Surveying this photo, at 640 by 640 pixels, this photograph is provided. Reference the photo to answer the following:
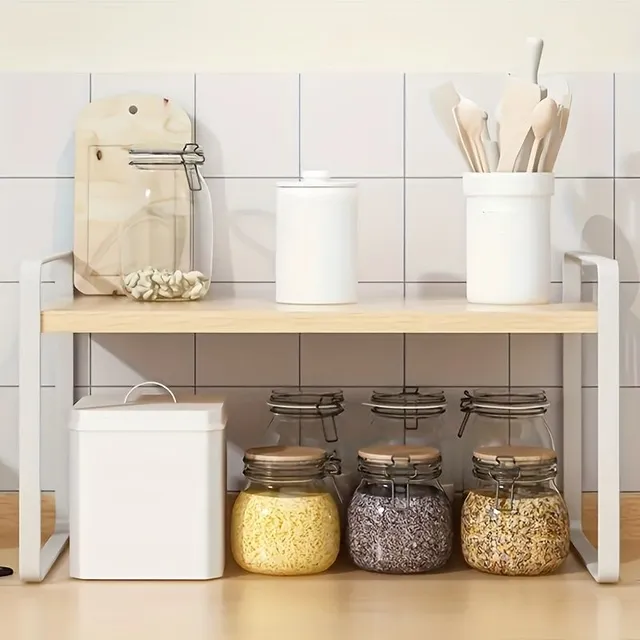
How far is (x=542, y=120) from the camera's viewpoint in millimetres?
1241

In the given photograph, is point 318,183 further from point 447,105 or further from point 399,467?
point 399,467

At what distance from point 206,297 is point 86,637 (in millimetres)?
528

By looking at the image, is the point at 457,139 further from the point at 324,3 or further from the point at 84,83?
the point at 84,83

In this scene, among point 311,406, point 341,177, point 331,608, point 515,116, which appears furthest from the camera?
point 341,177

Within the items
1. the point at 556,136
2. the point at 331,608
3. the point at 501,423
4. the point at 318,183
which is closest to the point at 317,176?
the point at 318,183

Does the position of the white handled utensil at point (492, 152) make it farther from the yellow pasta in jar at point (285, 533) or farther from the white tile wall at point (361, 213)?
the yellow pasta in jar at point (285, 533)

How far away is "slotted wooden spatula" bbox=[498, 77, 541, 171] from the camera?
1.26 metres

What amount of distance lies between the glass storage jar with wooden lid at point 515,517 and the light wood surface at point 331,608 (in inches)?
0.9

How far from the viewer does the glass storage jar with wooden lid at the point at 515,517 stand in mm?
1260

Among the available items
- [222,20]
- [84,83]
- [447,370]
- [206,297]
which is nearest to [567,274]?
[447,370]

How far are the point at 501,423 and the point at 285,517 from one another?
0.32 metres

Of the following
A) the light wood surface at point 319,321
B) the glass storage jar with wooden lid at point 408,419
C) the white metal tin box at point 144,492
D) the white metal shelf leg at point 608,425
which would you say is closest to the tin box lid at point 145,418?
the white metal tin box at point 144,492

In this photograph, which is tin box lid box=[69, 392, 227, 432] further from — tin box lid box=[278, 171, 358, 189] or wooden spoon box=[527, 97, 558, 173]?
wooden spoon box=[527, 97, 558, 173]

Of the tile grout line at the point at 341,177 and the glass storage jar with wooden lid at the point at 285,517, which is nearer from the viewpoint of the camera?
the glass storage jar with wooden lid at the point at 285,517
